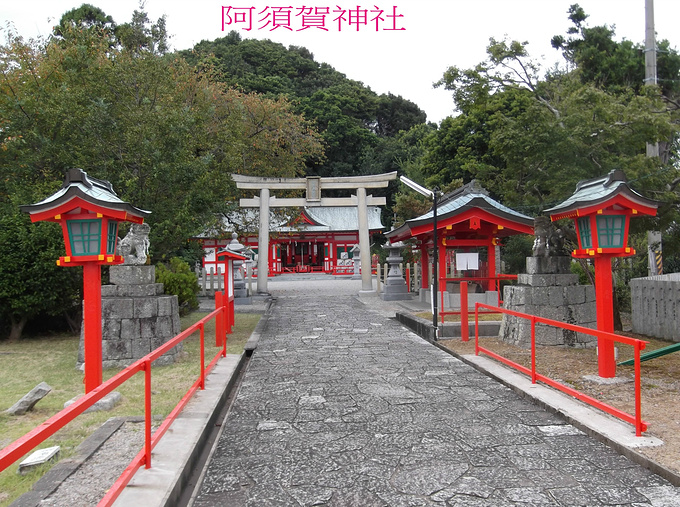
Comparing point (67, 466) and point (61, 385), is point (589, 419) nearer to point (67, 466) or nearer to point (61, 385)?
point (67, 466)

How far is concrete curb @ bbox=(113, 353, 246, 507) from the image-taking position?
3129 millimetres

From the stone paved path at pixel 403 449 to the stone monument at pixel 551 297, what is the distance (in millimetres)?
2068

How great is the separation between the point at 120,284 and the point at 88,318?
6.42 ft

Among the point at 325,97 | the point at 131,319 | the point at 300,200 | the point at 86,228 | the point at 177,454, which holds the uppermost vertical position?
the point at 325,97

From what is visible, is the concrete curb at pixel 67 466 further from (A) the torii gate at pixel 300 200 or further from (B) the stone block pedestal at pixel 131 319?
(A) the torii gate at pixel 300 200

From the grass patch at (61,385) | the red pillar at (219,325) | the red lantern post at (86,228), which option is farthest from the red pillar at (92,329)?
the red pillar at (219,325)

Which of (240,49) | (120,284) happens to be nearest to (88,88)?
(120,284)

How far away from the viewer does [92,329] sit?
19.0ft

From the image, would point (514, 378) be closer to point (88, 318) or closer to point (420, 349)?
point (420, 349)

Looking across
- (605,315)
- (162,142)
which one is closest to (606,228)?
(605,315)

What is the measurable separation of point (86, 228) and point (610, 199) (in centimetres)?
607

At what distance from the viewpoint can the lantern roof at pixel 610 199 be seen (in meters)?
6.01

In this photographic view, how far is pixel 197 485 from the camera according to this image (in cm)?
358

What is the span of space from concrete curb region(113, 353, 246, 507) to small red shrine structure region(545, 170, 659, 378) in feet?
14.4
